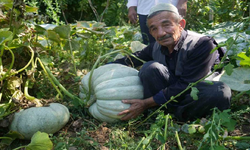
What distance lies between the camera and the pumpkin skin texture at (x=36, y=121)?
81.4 inches

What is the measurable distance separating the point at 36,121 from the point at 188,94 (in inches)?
41.5

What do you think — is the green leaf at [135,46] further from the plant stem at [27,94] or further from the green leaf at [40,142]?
the green leaf at [40,142]

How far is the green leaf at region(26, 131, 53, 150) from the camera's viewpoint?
1590 mm

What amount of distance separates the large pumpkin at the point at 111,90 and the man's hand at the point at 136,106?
1.2 inches

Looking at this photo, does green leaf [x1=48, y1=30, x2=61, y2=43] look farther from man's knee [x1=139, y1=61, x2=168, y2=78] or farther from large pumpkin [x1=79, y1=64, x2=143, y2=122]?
man's knee [x1=139, y1=61, x2=168, y2=78]

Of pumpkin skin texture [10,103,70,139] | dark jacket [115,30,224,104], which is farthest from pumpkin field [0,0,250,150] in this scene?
dark jacket [115,30,224,104]

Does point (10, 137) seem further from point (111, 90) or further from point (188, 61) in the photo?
point (188, 61)

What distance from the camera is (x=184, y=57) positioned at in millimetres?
2227

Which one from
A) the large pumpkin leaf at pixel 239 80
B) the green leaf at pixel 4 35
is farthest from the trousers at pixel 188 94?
the green leaf at pixel 4 35

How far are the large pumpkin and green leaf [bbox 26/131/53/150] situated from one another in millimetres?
667

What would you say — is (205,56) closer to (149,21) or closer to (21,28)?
(149,21)

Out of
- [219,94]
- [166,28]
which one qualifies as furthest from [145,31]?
[219,94]

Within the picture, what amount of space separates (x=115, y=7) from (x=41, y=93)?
3.76 meters

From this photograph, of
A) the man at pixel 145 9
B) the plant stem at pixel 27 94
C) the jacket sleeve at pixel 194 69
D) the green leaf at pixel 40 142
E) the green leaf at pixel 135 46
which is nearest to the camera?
the green leaf at pixel 40 142
